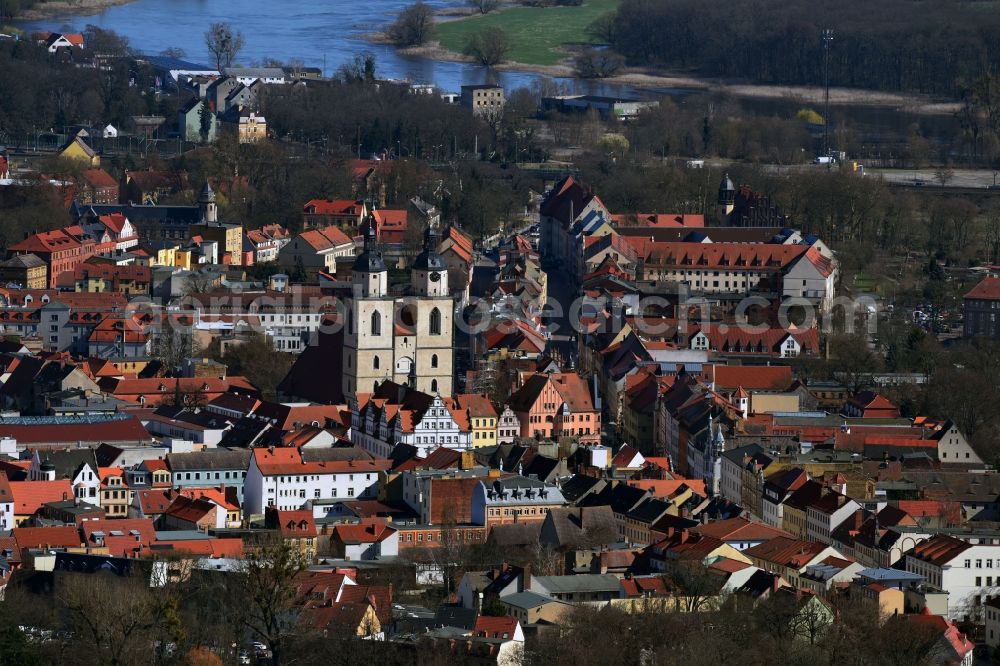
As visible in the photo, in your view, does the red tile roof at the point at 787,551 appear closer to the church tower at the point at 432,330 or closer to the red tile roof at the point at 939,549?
the red tile roof at the point at 939,549

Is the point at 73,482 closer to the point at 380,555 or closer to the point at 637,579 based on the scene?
the point at 380,555

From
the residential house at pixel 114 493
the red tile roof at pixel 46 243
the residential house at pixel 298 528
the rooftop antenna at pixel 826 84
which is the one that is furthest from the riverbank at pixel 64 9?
the residential house at pixel 298 528

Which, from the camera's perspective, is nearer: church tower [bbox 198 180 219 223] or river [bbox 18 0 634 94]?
church tower [bbox 198 180 219 223]

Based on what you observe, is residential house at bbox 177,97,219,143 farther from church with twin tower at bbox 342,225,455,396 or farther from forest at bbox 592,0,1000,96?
church with twin tower at bbox 342,225,455,396

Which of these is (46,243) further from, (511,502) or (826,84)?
(826,84)

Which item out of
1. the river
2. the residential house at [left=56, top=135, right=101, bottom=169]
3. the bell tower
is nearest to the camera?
the bell tower

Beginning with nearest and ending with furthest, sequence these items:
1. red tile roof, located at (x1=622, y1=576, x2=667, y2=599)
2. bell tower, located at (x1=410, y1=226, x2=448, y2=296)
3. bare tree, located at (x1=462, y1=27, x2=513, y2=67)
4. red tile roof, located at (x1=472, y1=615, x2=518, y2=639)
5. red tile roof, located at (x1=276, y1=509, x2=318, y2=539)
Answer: red tile roof, located at (x1=472, y1=615, x2=518, y2=639), red tile roof, located at (x1=622, y1=576, x2=667, y2=599), red tile roof, located at (x1=276, y1=509, x2=318, y2=539), bell tower, located at (x1=410, y1=226, x2=448, y2=296), bare tree, located at (x1=462, y1=27, x2=513, y2=67)

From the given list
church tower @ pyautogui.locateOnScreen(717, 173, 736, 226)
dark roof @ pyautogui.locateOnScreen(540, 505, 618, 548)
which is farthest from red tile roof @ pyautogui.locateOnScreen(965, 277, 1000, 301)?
dark roof @ pyautogui.locateOnScreen(540, 505, 618, 548)
